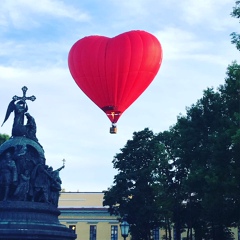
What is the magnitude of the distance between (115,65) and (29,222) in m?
9.60

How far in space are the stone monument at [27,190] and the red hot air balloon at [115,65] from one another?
425cm

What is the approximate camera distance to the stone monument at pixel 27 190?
28.4m

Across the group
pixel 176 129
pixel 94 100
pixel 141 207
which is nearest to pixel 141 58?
pixel 94 100

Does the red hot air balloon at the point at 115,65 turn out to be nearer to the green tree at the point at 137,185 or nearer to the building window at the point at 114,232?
the green tree at the point at 137,185

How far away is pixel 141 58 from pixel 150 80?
176cm

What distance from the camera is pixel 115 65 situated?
30891 mm

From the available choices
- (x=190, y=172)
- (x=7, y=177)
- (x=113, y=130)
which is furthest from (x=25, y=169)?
(x=190, y=172)

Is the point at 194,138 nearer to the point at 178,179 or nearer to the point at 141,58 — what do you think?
the point at 178,179

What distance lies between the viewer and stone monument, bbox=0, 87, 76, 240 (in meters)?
28.4

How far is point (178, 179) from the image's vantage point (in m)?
48.0

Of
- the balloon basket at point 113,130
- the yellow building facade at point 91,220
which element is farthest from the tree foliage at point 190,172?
Answer: the yellow building facade at point 91,220

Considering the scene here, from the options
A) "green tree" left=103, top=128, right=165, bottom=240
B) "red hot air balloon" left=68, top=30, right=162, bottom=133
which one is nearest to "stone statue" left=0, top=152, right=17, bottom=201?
"red hot air balloon" left=68, top=30, right=162, bottom=133

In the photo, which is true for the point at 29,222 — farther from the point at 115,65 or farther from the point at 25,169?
the point at 115,65

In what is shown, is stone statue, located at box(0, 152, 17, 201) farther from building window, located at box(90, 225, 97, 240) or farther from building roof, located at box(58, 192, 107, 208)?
building window, located at box(90, 225, 97, 240)
